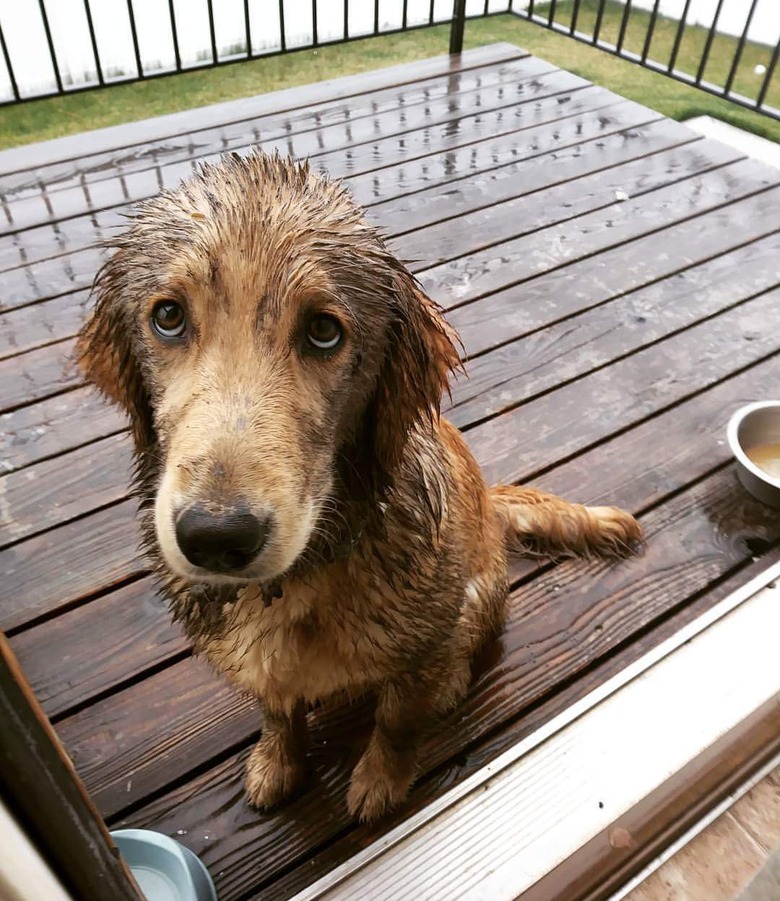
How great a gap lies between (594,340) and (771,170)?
180cm

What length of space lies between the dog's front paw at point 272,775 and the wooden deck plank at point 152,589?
0.43m

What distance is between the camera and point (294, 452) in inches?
45.0

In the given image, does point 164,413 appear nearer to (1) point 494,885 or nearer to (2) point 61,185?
(1) point 494,885

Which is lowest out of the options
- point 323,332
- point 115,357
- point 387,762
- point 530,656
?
point 530,656

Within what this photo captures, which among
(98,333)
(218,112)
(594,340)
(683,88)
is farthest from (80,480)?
(683,88)

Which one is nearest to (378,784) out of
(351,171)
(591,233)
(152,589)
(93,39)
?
(152,589)

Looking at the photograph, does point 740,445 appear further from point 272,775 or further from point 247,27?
point 247,27

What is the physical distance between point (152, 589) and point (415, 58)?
15.6 ft

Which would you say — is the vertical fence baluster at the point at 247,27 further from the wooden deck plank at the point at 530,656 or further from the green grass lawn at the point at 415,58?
the wooden deck plank at the point at 530,656

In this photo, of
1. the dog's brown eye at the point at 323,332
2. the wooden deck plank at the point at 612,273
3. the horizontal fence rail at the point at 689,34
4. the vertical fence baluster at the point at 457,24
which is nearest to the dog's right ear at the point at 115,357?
the dog's brown eye at the point at 323,332

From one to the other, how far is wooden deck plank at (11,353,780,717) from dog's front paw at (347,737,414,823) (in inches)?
24.8

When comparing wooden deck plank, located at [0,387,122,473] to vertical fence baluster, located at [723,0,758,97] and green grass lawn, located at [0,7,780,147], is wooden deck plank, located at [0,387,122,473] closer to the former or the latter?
green grass lawn, located at [0,7,780,147]

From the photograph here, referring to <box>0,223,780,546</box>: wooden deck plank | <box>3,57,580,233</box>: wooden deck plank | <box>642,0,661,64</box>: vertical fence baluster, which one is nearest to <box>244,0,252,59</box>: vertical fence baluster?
<box>3,57,580,233</box>: wooden deck plank

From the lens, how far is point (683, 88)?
5305 mm
